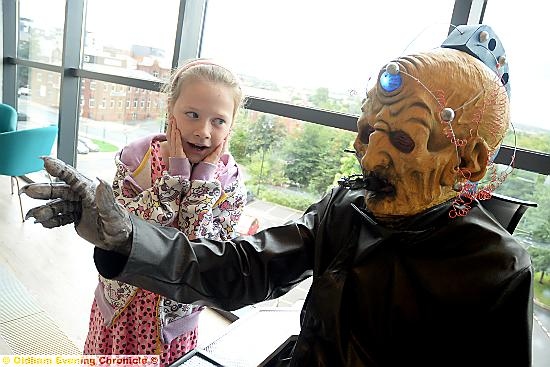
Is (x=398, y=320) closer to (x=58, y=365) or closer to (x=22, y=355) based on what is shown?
(x=58, y=365)

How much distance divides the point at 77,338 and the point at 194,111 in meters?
1.50

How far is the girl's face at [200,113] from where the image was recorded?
1.20 metres

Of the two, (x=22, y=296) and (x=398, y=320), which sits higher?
(x=398, y=320)

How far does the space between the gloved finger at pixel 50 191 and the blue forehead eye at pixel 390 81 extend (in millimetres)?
524

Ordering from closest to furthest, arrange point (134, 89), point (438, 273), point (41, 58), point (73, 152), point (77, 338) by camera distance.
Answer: point (438, 273) < point (77, 338) < point (134, 89) < point (73, 152) < point (41, 58)

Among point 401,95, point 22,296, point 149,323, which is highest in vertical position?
point 401,95

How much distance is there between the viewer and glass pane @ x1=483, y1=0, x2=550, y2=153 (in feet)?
4.86

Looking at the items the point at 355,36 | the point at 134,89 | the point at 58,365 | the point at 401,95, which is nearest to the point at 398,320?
the point at 401,95

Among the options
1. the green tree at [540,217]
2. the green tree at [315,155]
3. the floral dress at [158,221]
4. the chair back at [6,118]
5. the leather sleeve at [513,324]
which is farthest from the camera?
the chair back at [6,118]

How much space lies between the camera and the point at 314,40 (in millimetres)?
2072

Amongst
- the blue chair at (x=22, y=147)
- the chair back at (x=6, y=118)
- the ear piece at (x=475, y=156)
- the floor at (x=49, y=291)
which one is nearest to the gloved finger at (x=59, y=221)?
the ear piece at (x=475, y=156)

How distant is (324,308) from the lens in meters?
0.76

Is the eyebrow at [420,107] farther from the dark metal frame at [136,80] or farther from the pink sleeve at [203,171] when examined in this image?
the pink sleeve at [203,171]

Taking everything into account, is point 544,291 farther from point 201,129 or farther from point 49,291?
point 49,291
